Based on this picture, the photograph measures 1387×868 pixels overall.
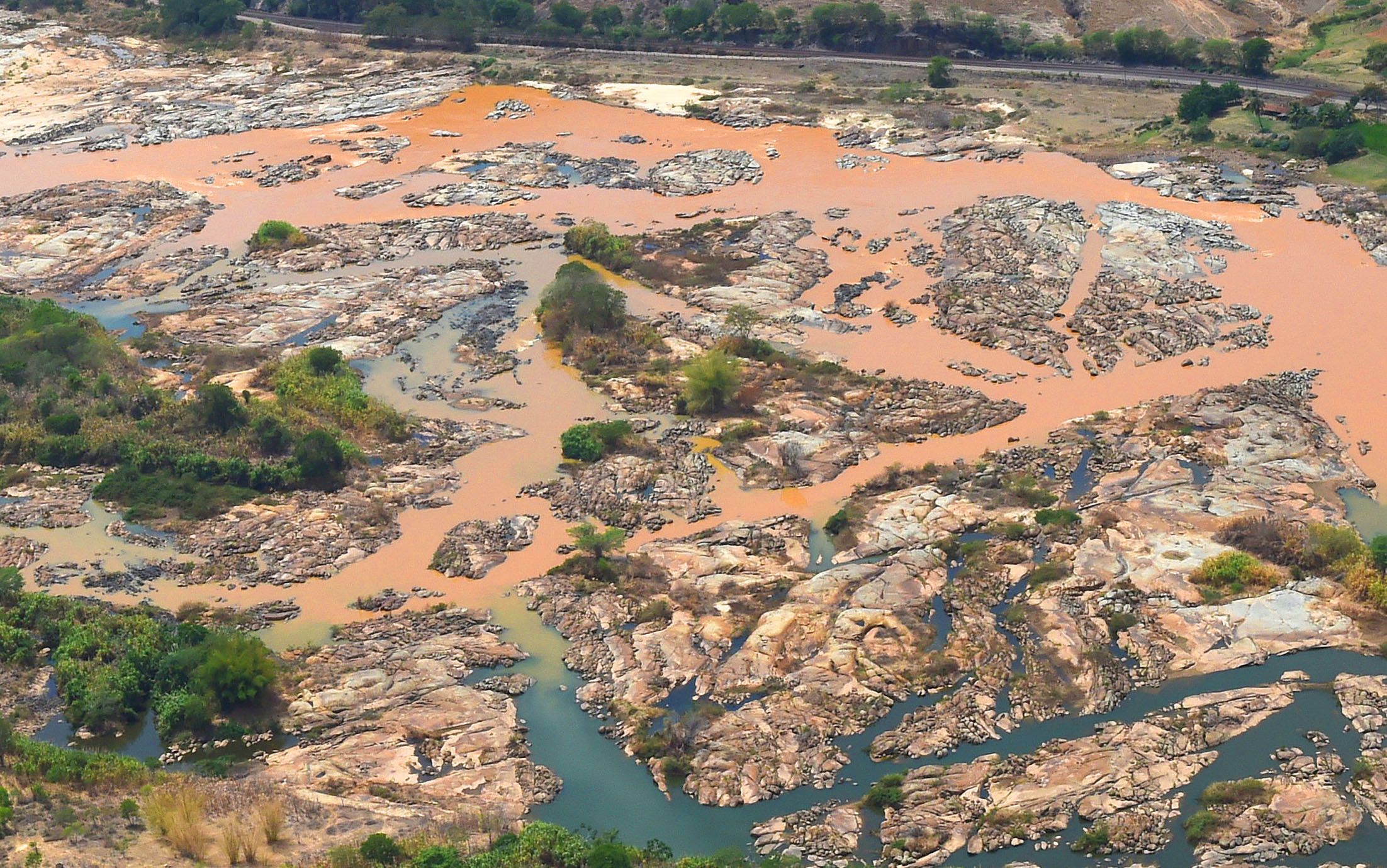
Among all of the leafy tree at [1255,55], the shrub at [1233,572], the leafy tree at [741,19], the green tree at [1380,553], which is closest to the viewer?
the green tree at [1380,553]

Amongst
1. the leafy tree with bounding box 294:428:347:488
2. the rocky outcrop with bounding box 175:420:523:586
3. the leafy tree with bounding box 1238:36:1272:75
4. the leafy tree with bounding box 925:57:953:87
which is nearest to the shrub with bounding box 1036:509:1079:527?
the rocky outcrop with bounding box 175:420:523:586

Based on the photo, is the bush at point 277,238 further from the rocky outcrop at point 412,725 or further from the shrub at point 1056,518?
the shrub at point 1056,518

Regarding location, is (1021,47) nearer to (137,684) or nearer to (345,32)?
(345,32)

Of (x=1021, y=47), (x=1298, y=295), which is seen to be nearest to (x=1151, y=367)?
(x=1298, y=295)

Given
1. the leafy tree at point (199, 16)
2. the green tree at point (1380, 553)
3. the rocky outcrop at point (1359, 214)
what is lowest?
the green tree at point (1380, 553)

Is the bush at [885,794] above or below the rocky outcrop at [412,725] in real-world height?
above

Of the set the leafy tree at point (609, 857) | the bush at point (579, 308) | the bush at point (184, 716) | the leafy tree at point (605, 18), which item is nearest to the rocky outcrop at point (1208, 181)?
the bush at point (579, 308)

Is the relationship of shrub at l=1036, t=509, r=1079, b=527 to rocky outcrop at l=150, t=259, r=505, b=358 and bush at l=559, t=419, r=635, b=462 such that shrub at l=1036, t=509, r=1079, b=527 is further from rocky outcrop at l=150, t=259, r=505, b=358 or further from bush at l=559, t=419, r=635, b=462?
rocky outcrop at l=150, t=259, r=505, b=358
